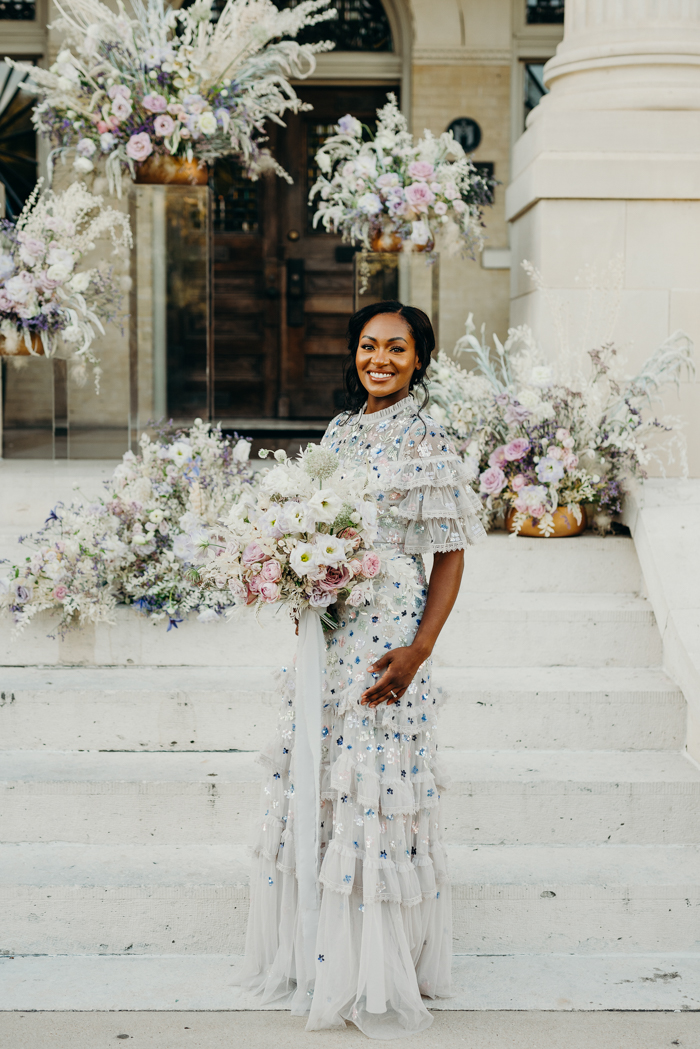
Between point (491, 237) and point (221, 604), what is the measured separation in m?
5.83

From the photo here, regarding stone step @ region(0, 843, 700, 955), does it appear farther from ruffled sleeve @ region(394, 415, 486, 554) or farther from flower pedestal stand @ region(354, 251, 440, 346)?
flower pedestal stand @ region(354, 251, 440, 346)

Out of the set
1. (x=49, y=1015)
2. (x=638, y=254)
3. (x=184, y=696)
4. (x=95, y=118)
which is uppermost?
(x=95, y=118)

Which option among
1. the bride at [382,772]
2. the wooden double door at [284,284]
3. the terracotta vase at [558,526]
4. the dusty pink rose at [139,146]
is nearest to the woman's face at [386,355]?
the bride at [382,772]

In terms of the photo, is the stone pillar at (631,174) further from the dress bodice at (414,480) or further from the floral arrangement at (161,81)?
the dress bodice at (414,480)

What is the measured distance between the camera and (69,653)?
463cm

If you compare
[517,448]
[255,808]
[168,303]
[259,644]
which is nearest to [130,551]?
[259,644]

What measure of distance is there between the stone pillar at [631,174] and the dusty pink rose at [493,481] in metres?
1.39

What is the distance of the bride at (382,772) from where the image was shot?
2.87 meters

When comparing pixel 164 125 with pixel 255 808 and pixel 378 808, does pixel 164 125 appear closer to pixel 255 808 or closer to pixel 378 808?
pixel 255 808

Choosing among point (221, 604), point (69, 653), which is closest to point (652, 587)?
point (221, 604)

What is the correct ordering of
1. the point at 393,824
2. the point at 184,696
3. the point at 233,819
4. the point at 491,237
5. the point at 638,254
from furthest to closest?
the point at 491,237 → the point at 638,254 → the point at 184,696 → the point at 233,819 → the point at 393,824

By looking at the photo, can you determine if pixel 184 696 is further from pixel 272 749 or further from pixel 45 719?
pixel 272 749

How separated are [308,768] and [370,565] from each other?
22.9 inches

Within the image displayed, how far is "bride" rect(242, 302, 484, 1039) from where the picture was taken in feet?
9.41
